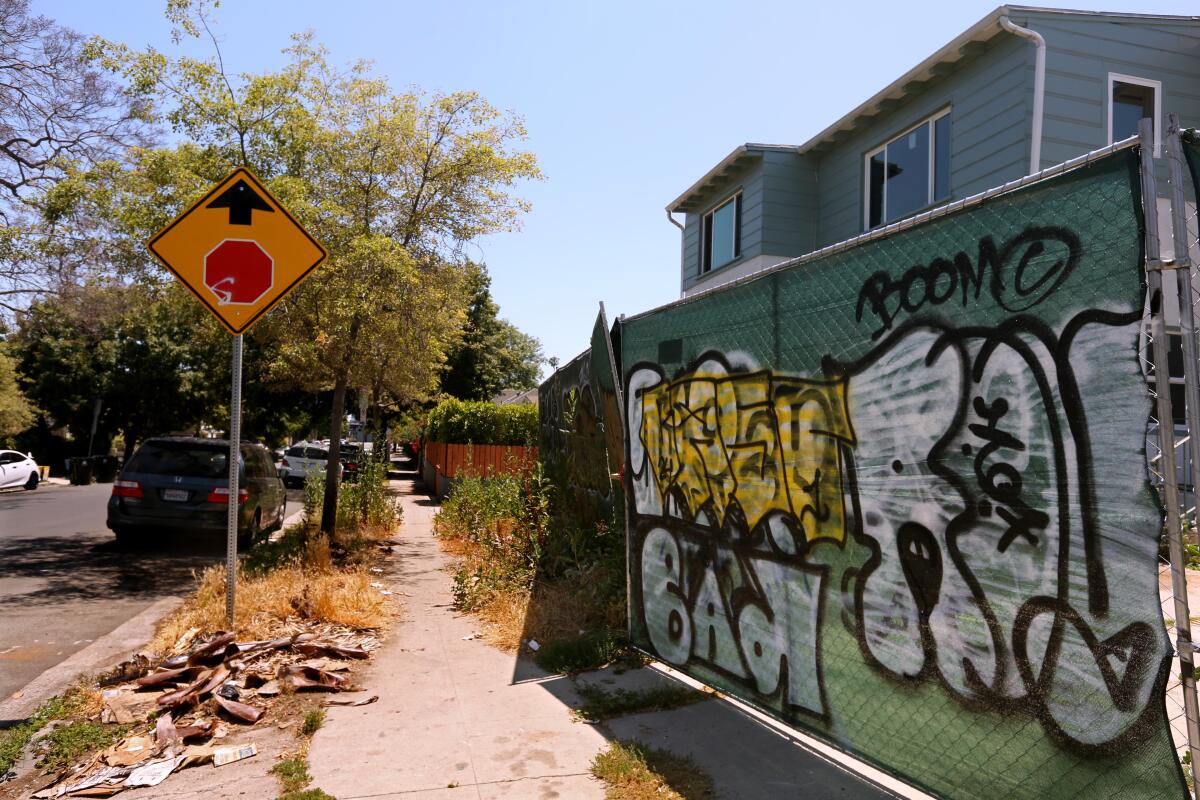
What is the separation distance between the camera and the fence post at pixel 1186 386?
7.23 feet

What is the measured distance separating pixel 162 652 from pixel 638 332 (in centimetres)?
400

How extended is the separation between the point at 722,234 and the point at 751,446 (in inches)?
462

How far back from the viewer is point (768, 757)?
3.87 meters

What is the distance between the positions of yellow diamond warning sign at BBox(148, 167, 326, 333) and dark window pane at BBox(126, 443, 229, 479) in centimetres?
549

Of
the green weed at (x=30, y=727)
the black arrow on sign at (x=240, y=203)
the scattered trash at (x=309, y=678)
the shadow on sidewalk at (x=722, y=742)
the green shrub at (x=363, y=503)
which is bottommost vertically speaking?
the green weed at (x=30, y=727)

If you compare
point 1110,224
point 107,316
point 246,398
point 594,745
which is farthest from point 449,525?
point 246,398

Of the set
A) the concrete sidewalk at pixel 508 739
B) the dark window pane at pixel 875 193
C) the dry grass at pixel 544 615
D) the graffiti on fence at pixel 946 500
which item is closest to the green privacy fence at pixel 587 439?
the dry grass at pixel 544 615

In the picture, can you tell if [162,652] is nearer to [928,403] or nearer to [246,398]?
[928,403]

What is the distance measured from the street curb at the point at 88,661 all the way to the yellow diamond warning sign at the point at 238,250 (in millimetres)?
2630

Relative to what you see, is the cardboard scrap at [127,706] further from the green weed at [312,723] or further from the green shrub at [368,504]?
the green shrub at [368,504]

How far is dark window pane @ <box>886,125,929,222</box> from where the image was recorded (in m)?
10.8

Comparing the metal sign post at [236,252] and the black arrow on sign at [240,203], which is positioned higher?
the black arrow on sign at [240,203]

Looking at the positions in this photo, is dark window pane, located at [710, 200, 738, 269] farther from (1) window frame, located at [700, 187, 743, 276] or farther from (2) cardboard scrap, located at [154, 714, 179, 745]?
(2) cardboard scrap, located at [154, 714, 179, 745]

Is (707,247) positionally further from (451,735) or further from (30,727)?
(30,727)
